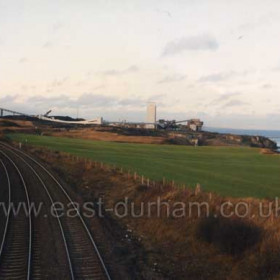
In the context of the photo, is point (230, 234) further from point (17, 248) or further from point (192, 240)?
point (17, 248)

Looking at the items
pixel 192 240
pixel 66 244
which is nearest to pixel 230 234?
pixel 192 240

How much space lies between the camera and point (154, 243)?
21.4m

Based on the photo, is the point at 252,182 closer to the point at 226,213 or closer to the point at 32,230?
the point at 226,213

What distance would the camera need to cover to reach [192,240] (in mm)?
20375

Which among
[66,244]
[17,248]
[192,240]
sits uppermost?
[192,240]

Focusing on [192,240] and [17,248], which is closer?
[17,248]

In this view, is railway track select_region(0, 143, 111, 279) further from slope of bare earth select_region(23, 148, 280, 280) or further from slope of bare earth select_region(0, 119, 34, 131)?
slope of bare earth select_region(0, 119, 34, 131)

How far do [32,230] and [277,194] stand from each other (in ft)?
56.0

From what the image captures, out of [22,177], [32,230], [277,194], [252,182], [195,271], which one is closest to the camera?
[195,271]

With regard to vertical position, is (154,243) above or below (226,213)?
below

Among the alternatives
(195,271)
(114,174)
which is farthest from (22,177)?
(195,271)

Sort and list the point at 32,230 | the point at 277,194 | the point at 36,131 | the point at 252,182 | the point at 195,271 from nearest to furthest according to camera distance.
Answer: the point at 195,271 < the point at 32,230 < the point at 277,194 < the point at 252,182 < the point at 36,131

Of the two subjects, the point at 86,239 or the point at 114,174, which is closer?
the point at 86,239

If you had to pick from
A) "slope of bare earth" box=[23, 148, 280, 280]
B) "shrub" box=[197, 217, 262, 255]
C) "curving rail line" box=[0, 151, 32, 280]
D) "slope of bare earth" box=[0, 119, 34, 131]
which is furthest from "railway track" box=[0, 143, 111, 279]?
"slope of bare earth" box=[0, 119, 34, 131]
